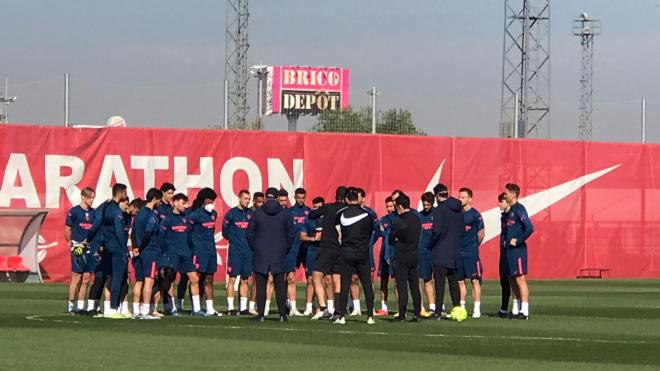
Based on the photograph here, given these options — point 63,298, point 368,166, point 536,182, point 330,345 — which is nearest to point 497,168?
point 536,182

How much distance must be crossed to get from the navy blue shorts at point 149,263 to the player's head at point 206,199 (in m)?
2.30

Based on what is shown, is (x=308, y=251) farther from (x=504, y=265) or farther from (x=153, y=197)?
(x=153, y=197)

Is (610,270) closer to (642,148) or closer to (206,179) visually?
(642,148)

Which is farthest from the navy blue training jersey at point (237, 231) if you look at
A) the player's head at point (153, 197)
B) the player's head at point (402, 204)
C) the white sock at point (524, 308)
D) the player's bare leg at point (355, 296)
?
the white sock at point (524, 308)

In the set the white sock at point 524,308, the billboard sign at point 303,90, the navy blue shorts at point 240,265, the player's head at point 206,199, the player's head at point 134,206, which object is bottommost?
the white sock at point 524,308

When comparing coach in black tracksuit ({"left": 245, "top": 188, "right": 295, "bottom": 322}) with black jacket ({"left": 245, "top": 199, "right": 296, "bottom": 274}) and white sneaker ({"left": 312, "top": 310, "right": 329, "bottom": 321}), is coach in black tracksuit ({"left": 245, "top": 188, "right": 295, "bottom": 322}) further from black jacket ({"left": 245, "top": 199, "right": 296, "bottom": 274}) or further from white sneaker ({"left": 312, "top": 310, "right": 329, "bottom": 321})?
white sneaker ({"left": 312, "top": 310, "right": 329, "bottom": 321})

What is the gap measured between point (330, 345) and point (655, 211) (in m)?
27.3

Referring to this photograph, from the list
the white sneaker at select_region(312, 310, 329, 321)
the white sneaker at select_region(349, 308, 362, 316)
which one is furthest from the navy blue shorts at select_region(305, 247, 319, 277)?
the white sneaker at select_region(312, 310, 329, 321)

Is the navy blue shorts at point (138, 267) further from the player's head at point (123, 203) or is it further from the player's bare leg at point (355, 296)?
the player's bare leg at point (355, 296)

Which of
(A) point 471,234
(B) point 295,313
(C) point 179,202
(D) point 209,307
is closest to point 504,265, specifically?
(A) point 471,234

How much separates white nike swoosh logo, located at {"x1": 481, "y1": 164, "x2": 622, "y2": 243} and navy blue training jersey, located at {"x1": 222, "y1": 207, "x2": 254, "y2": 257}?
16781 mm

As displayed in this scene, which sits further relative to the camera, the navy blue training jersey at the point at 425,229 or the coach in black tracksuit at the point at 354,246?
the navy blue training jersey at the point at 425,229

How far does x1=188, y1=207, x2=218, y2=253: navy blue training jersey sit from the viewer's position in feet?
86.2

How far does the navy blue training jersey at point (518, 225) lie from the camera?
2484 cm
